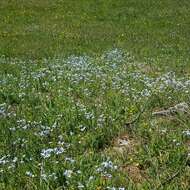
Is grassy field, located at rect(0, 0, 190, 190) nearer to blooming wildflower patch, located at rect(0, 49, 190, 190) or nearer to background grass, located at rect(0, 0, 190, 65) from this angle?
blooming wildflower patch, located at rect(0, 49, 190, 190)

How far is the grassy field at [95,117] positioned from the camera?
740 cm

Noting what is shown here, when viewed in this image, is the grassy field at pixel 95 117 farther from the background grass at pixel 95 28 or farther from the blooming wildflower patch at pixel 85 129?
the background grass at pixel 95 28

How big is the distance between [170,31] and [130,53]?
779 cm

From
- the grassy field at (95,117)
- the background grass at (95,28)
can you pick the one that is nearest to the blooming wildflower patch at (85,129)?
the grassy field at (95,117)

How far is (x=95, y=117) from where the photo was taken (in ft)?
32.9

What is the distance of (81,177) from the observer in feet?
23.2

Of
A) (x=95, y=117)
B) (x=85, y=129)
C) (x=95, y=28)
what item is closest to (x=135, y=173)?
(x=85, y=129)

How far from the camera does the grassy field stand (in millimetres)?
7402

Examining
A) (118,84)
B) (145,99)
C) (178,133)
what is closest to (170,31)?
(118,84)

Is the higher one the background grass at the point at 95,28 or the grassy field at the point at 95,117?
the grassy field at the point at 95,117

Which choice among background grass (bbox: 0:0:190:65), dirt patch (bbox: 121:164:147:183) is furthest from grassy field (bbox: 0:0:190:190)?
background grass (bbox: 0:0:190:65)

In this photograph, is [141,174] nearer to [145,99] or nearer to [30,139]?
[30,139]

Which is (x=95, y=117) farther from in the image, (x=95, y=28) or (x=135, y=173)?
(x=95, y=28)

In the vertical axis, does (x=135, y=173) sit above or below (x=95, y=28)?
above
